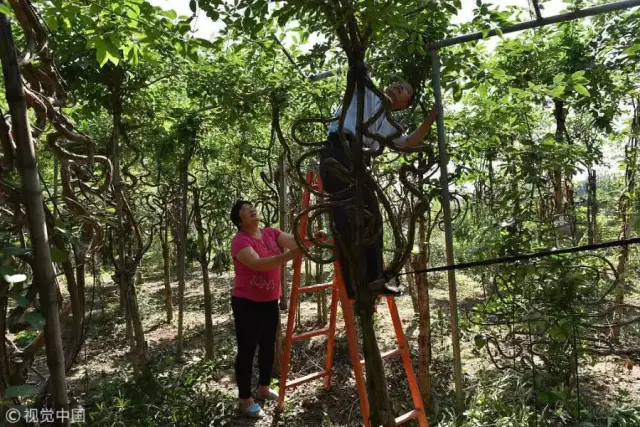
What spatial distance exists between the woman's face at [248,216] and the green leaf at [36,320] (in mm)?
2236

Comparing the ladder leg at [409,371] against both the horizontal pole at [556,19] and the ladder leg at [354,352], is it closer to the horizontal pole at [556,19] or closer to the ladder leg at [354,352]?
the ladder leg at [354,352]

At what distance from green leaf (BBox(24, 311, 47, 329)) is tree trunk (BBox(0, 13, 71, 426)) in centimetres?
3

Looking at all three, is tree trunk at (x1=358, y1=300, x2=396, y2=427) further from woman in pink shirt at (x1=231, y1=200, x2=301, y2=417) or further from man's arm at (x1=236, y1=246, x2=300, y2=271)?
woman in pink shirt at (x1=231, y1=200, x2=301, y2=417)

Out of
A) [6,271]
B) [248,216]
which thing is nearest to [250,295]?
[248,216]

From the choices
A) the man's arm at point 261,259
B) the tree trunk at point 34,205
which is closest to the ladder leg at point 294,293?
the man's arm at point 261,259

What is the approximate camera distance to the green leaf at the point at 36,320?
117cm

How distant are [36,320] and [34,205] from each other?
290mm

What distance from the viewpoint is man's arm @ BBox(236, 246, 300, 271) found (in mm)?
2865

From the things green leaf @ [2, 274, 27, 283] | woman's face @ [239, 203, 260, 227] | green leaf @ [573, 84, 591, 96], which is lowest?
green leaf @ [2, 274, 27, 283]

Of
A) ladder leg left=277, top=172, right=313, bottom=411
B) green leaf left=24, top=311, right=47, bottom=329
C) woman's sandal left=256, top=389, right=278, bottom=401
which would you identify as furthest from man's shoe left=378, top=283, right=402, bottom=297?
woman's sandal left=256, top=389, right=278, bottom=401

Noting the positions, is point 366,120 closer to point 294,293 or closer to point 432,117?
point 432,117

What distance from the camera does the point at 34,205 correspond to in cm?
119

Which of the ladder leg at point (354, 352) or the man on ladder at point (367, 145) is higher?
the man on ladder at point (367, 145)

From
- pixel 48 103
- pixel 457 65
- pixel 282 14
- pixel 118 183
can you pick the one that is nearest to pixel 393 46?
pixel 457 65
